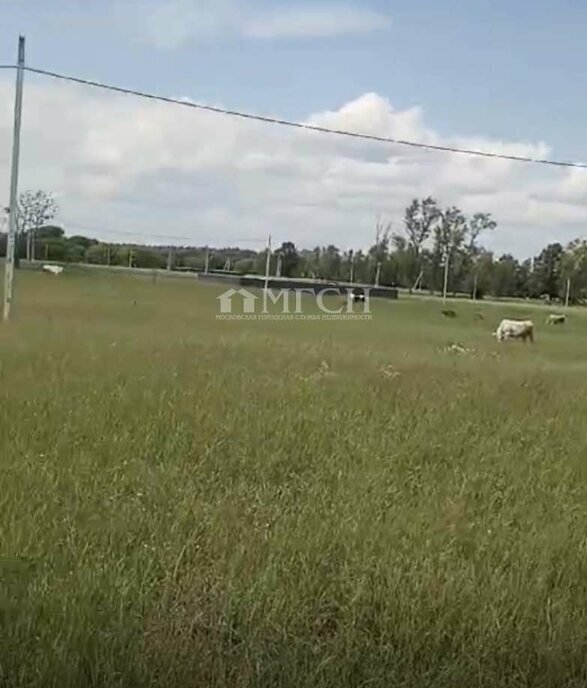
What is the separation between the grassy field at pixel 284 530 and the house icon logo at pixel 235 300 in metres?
20.2

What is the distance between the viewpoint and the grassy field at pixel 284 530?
3207 mm

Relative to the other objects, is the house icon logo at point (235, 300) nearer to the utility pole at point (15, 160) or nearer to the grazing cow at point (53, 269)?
the grazing cow at point (53, 269)

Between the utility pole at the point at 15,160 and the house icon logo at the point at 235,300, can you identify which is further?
the house icon logo at the point at 235,300

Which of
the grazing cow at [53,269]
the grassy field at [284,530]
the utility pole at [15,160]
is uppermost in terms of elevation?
the utility pole at [15,160]

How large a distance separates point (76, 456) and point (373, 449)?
8.22 feet

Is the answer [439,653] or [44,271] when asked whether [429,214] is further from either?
[439,653]

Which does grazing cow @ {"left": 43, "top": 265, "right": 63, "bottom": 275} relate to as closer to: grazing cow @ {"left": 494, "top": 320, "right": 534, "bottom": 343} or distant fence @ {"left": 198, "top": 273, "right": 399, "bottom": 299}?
distant fence @ {"left": 198, "top": 273, "right": 399, "bottom": 299}

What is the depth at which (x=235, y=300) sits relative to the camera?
113 ft

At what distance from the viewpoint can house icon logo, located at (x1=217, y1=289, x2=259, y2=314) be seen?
30125 mm

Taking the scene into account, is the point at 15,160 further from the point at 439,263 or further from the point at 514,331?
the point at 439,263

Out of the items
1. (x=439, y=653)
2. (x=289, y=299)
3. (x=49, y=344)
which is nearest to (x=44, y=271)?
(x=289, y=299)

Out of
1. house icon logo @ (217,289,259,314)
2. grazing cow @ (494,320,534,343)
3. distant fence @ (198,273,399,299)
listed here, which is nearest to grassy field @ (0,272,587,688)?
grazing cow @ (494,320,534,343)

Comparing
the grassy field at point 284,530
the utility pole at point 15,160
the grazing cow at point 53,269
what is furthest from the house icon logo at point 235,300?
the grassy field at point 284,530

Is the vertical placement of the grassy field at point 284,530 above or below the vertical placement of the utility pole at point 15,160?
below
